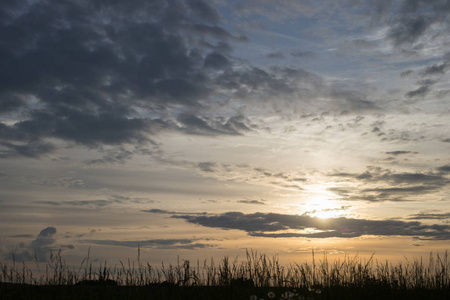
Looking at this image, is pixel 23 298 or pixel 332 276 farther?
pixel 332 276

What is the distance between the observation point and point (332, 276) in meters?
20.4

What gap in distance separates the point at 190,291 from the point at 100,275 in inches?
218

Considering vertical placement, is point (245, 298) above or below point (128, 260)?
below

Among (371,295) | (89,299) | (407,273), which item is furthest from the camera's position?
(407,273)

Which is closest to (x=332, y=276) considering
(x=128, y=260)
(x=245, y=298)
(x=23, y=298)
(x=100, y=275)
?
(x=245, y=298)

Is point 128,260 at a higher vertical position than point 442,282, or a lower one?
higher

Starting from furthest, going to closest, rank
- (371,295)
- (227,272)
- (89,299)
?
(227,272) → (371,295) → (89,299)

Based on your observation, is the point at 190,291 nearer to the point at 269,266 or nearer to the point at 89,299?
the point at 89,299

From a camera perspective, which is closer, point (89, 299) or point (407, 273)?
point (89, 299)

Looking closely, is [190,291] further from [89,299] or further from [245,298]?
[89,299]

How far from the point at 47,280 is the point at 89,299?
537cm

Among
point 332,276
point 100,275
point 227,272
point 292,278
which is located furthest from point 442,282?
point 100,275

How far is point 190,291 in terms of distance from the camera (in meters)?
17.1

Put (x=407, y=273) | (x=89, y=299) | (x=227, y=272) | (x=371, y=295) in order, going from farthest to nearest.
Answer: (x=407, y=273), (x=227, y=272), (x=371, y=295), (x=89, y=299)
